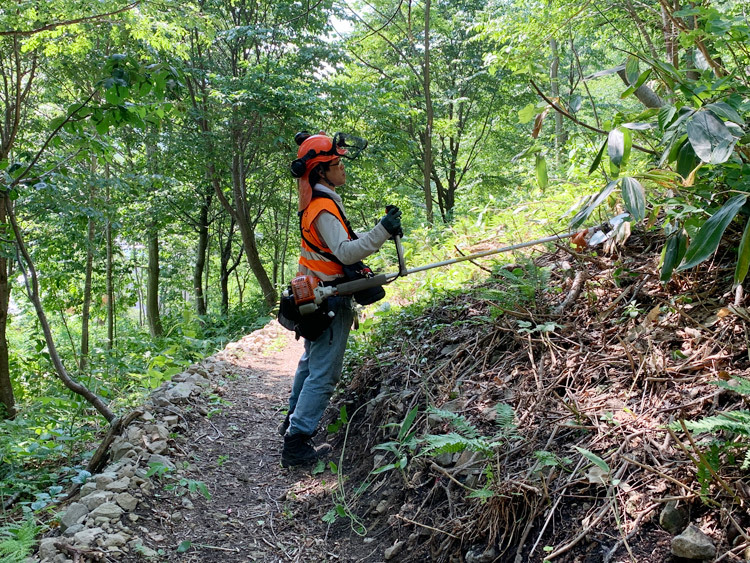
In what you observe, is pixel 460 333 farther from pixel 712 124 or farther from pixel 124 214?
pixel 124 214

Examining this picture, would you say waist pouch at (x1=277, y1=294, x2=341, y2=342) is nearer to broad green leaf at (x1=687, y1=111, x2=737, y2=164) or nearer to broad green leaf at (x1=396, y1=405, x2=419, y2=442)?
broad green leaf at (x1=396, y1=405, x2=419, y2=442)

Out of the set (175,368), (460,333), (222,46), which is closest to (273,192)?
(222,46)

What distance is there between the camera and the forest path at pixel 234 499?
10.8ft

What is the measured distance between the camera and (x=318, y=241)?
171 inches

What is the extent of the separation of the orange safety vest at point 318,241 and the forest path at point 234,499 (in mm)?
1680

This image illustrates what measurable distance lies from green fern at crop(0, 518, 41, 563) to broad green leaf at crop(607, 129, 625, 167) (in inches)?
130

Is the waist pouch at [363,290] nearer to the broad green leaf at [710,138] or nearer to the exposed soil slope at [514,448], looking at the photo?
the exposed soil slope at [514,448]

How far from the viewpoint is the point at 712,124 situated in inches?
81.0

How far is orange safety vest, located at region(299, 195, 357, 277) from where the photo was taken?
428cm

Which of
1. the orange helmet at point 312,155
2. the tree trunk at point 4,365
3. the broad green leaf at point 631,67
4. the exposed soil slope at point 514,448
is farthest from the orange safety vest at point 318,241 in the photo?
the tree trunk at point 4,365

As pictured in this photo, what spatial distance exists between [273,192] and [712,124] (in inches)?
733

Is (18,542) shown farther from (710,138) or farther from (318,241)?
(710,138)

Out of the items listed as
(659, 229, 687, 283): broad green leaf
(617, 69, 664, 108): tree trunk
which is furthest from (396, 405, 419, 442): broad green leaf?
(617, 69, 664, 108): tree trunk

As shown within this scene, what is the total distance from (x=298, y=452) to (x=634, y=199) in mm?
3222
